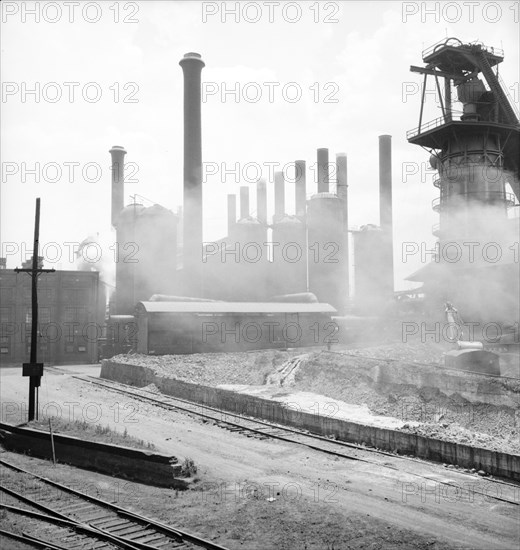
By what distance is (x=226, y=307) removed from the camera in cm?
3397

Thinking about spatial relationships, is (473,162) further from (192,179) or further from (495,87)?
(192,179)

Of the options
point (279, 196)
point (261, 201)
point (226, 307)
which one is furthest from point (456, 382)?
point (261, 201)

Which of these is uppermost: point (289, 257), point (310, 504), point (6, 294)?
point (289, 257)

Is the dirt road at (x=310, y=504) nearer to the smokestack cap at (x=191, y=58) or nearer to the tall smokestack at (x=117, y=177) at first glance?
the smokestack cap at (x=191, y=58)

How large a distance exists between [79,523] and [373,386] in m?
12.1

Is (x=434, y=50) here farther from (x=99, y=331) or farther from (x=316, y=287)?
(x=99, y=331)

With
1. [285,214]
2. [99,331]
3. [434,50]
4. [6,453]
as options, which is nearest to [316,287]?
[285,214]

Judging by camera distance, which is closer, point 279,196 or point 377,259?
point 377,259

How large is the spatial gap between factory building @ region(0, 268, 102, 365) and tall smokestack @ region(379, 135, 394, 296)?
82.2ft

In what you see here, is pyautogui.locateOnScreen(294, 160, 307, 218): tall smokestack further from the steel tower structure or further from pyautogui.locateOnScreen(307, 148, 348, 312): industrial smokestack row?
the steel tower structure

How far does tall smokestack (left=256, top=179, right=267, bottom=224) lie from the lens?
185ft

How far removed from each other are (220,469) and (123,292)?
33031 millimetres

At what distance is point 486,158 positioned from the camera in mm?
32562

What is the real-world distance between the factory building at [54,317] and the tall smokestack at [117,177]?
11.0 metres
